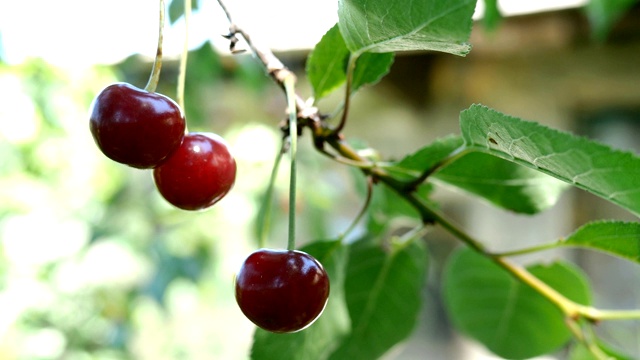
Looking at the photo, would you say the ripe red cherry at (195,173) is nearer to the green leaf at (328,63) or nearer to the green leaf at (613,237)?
the green leaf at (328,63)

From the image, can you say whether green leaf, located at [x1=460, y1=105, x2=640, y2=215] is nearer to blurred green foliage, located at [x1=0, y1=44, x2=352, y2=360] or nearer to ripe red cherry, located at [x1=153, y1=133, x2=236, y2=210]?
ripe red cherry, located at [x1=153, y1=133, x2=236, y2=210]

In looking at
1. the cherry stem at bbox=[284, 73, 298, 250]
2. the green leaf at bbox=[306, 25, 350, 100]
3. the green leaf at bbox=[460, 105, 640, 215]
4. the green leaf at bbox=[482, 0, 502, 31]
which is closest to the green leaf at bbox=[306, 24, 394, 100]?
the green leaf at bbox=[306, 25, 350, 100]

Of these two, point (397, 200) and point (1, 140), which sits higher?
point (397, 200)

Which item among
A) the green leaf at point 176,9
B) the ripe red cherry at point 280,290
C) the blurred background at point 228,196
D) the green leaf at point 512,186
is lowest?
the blurred background at point 228,196

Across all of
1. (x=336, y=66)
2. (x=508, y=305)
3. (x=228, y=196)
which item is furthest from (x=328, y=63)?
(x=228, y=196)

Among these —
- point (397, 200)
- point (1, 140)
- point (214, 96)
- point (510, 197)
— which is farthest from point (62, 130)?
point (510, 197)

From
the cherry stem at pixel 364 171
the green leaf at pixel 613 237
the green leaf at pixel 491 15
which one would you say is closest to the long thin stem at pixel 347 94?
the cherry stem at pixel 364 171

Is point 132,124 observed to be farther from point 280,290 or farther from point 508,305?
point 508,305

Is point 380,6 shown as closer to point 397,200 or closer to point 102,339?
point 397,200
